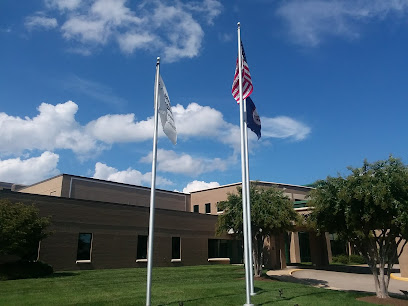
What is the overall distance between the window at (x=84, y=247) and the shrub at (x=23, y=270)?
16.5 feet

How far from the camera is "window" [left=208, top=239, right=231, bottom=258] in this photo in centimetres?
3930

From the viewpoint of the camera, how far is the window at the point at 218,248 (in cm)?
3930

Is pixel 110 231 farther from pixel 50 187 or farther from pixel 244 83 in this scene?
pixel 244 83

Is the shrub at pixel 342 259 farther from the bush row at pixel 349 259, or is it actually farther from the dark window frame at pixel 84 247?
the dark window frame at pixel 84 247

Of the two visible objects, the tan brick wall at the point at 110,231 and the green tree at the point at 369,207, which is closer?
the green tree at the point at 369,207

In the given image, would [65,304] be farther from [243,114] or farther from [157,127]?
[243,114]

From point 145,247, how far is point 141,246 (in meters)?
0.46

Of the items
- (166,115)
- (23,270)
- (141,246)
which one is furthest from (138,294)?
(141,246)

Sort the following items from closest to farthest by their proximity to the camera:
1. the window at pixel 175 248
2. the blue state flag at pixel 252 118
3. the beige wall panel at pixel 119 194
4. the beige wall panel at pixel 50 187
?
the blue state flag at pixel 252 118 < the window at pixel 175 248 < the beige wall panel at pixel 50 187 < the beige wall panel at pixel 119 194

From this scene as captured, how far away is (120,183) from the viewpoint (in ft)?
154

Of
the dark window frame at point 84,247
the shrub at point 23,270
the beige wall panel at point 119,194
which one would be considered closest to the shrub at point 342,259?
the beige wall panel at point 119,194

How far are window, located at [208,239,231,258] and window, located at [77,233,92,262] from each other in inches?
541

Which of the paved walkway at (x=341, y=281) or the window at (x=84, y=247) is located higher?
the window at (x=84, y=247)

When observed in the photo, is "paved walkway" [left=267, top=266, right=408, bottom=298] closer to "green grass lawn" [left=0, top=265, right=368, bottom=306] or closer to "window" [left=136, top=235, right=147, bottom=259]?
"green grass lawn" [left=0, top=265, right=368, bottom=306]
